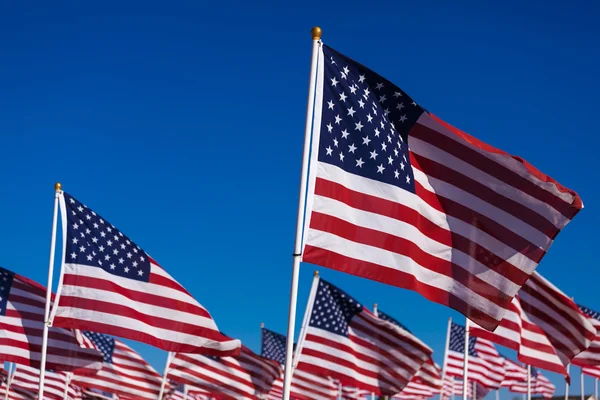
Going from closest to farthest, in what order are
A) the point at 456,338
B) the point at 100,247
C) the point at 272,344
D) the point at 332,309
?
the point at 100,247
the point at 332,309
the point at 272,344
the point at 456,338

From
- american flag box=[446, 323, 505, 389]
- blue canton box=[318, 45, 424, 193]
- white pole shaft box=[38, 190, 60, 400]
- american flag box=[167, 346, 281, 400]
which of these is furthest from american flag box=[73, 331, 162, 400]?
blue canton box=[318, 45, 424, 193]

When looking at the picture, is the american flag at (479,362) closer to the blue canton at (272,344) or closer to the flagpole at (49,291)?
the blue canton at (272,344)

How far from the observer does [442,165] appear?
16.2 meters

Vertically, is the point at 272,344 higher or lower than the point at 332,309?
higher

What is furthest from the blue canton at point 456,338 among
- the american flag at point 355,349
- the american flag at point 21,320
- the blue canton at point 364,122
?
the blue canton at point 364,122

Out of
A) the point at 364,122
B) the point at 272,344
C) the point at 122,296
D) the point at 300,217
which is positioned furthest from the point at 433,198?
the point at 272,344

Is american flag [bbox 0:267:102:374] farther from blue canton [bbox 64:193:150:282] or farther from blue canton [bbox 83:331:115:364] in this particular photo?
blue canton [bbox 83:331:115:364]

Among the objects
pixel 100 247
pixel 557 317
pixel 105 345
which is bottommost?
pixel 100 247

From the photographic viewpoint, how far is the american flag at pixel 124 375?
112ft

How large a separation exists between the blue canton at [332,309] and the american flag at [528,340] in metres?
5.60

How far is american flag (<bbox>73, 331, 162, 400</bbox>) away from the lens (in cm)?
3425

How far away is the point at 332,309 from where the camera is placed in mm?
31859

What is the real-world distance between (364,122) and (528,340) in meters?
14.2

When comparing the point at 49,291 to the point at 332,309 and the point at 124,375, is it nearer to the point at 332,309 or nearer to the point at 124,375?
the point at 332,309
